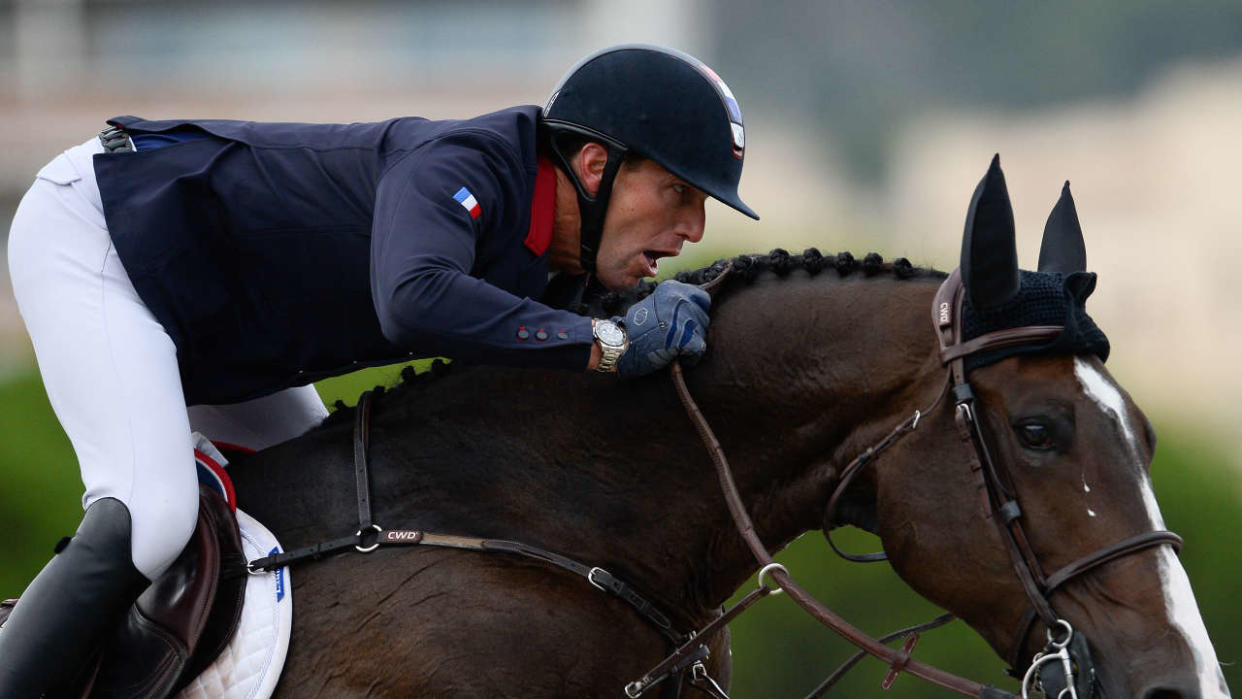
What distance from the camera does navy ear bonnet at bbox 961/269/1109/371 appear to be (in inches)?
120

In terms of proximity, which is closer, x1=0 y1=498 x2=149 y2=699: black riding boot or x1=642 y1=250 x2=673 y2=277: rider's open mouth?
x1=0 y1=498 x2=149 y2=699: black riding boot

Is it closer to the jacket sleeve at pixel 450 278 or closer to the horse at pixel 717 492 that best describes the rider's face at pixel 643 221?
the horse at pixel 717 492

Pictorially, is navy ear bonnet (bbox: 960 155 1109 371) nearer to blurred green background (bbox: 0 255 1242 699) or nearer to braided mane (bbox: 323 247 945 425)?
braided mane (bbox: 323 247 945 425)

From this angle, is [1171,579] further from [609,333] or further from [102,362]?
[102,362]

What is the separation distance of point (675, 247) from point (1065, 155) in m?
22.3

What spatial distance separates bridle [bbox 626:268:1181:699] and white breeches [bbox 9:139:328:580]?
114 centimetres

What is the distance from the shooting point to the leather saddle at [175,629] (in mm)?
2941

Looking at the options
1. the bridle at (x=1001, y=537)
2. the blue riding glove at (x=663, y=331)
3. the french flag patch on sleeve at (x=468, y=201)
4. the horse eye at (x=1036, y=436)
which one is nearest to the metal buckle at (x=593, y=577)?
the bridle at (x=1001, y=537)

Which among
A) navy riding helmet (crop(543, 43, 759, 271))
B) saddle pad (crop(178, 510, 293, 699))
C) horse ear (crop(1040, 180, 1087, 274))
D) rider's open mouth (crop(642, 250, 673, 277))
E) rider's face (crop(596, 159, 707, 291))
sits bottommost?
saddle pad (crop(178, 510, 293, 699))

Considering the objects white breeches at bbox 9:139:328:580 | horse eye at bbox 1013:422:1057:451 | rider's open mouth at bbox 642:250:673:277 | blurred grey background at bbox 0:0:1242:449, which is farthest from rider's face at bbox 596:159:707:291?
blurred grey background at bbox 0:0:1242:449

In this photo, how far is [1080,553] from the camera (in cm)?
294

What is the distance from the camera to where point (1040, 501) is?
2.99 m

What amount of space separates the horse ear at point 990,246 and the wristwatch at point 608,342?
79 centimetres

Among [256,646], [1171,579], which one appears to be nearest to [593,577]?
[256,646]
